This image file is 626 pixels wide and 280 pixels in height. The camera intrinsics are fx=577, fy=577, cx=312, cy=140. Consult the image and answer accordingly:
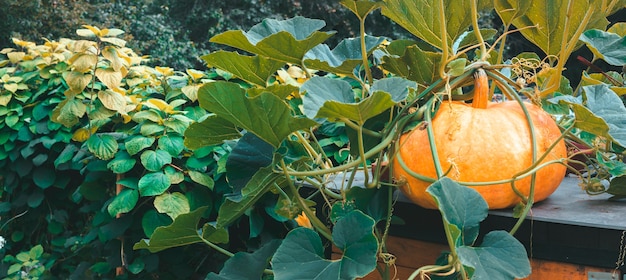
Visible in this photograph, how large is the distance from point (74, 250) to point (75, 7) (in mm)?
7360

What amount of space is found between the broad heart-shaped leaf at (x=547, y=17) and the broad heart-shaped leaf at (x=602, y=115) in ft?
0.29

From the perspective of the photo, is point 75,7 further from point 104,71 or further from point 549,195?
point 549,195

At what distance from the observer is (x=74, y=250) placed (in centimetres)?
237

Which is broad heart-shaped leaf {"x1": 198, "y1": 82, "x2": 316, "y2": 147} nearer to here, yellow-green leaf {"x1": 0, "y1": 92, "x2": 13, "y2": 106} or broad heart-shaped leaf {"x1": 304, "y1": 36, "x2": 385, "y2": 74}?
broad heart-shaped leaf {"x1": 304, "y1": 36, "x2": 385, "y2": 74}

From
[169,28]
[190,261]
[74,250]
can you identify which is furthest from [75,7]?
[190,261]

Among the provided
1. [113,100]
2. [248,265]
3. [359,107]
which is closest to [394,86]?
[359,107]

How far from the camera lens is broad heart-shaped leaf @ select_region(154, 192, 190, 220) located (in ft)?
5.41

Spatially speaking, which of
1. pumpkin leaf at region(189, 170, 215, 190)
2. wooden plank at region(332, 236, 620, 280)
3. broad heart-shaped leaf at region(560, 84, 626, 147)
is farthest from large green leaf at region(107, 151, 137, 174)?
broad heart-shaped leaf at region(560, 84, 626, 147)

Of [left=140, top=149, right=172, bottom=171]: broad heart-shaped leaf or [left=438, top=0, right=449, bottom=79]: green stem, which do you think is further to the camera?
[left=140, top=149, right=172, bottom=171]: broad heart-shaped leaf

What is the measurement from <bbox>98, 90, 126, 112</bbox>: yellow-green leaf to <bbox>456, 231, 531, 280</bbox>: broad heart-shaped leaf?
1.50 m

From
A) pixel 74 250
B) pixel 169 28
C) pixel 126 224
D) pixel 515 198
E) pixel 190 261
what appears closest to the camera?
pixel 515 198

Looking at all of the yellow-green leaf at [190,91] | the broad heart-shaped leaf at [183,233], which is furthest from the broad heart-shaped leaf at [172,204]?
the broad heart-shaped leaf at [183,233]

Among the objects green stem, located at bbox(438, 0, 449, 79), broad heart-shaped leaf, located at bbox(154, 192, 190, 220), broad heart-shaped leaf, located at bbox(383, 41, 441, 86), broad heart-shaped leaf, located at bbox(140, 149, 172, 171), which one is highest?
green stem, located at bbox(438, 0, 449, 79)

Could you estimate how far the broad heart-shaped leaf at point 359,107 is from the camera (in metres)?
0.60
